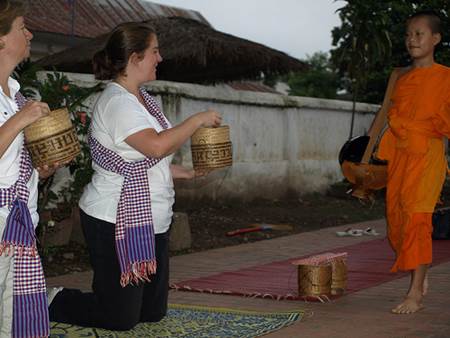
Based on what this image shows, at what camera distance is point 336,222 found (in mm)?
11836

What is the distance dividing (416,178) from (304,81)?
1232 inches

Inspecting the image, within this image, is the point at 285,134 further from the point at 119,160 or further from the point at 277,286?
the point at 119,160

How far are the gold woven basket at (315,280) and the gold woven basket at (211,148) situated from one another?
69.4 inches

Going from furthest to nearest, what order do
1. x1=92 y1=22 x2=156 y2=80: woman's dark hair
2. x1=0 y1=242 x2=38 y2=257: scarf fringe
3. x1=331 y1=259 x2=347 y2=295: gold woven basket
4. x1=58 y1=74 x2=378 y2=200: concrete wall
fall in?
x1=58 y1=74 x2=378 y2=200: concrete wall, x1=331 y1=259 x2=347 y2=295: gold woven basket, x1=92 y1=22 x2=156 y2=80: woman's dark hair, x1=0 y1=242 x2=38 y2=257: scarf fringe

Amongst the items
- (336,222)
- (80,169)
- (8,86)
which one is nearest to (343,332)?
(8,86)

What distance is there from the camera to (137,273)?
4.07 metres

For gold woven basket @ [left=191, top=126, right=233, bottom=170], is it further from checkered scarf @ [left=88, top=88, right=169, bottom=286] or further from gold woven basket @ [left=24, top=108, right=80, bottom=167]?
gold woven basket @ [left=24, top=108, right=80, bottom=167]

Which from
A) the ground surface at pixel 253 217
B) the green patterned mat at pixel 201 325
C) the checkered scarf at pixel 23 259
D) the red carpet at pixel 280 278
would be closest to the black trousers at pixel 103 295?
the green patterned mat at pixel 201 325

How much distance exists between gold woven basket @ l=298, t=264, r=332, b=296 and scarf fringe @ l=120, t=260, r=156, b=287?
1.89 meters

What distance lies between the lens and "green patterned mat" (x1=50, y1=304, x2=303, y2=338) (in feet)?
15.2

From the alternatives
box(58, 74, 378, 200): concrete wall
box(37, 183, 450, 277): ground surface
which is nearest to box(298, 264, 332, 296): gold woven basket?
box(37, 183, 450, 277): ground surface

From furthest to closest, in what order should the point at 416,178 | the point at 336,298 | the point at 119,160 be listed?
1. the point at 336,298
2. the point at 416,178
3. the point at 119,160

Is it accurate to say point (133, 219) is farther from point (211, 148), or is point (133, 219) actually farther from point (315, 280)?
point (315, 280)

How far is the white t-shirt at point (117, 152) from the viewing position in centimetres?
404
